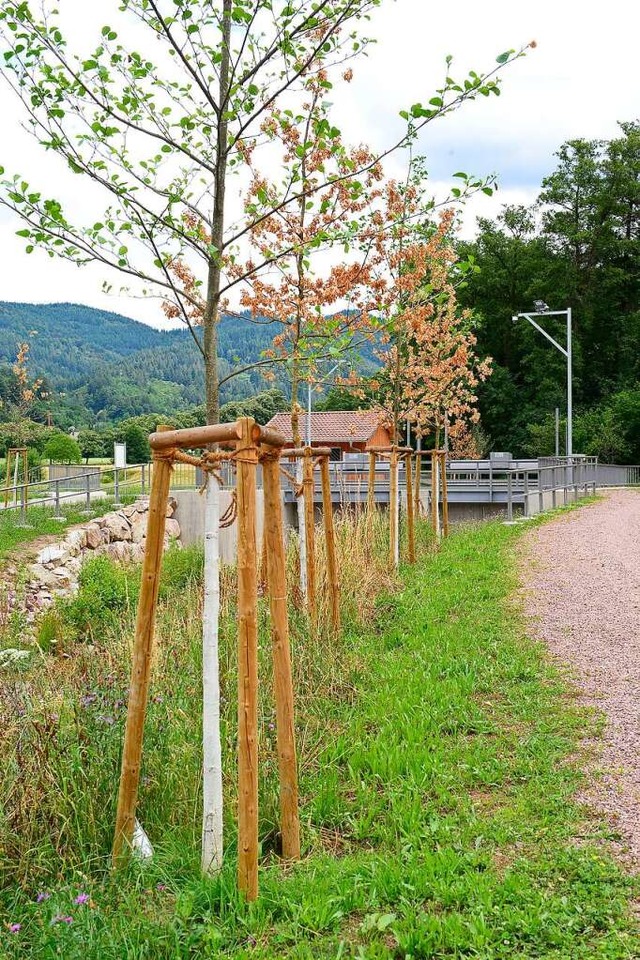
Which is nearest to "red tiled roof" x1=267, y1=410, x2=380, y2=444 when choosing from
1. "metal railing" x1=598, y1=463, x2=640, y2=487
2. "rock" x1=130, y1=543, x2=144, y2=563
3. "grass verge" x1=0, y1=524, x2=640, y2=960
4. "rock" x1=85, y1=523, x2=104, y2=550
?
"metal railing" x1=598, y1=463, x2=640, y2=487

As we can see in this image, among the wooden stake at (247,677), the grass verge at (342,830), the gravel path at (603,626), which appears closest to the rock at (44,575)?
the gravel path at (603,626)

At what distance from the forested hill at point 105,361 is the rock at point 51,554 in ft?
127

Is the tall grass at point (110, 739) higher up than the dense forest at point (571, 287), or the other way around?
the dense forest at point (571, 287)

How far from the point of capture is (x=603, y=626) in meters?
7.98

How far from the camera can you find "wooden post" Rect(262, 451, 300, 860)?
382cm

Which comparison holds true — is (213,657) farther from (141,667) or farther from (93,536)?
(93,536)

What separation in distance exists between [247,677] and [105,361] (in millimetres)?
151655

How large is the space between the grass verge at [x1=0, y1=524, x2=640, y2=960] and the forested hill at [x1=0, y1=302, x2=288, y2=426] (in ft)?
164

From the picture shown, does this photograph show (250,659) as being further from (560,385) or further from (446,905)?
(560,385)

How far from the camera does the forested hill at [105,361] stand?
98.8 m

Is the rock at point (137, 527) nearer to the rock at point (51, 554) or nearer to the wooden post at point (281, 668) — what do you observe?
the rock at point (51, 554)

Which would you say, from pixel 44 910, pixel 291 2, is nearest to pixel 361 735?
pixel 44 910

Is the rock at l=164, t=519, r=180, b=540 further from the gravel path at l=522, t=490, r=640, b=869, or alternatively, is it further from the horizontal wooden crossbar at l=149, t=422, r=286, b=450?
the horizontal wooden crossbar at l=149, t=422, r=286, b=450

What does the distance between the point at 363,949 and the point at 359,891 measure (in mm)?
434
